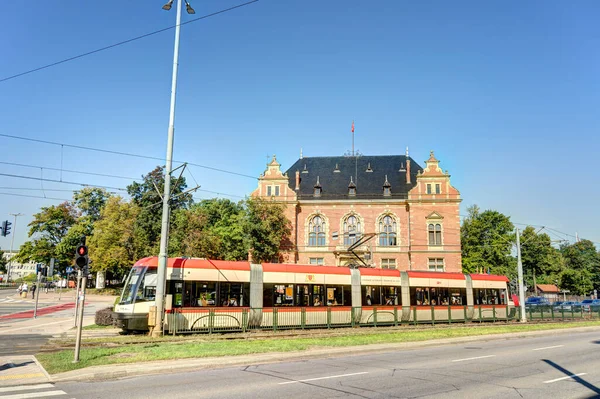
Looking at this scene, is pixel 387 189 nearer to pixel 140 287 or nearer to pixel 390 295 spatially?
pixel 390 295

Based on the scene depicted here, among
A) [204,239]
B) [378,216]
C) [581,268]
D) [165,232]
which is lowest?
[165,232]

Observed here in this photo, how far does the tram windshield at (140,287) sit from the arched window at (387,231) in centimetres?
4007

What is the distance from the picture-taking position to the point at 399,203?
5781cm

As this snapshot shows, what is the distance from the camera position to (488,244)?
76.1m

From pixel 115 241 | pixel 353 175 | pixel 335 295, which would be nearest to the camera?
pixel 335 295

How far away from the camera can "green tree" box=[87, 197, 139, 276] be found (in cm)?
5772

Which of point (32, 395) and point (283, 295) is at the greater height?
point (283, 295)

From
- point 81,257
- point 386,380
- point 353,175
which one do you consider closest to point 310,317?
point 386,380

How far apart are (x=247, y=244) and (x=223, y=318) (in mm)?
27743

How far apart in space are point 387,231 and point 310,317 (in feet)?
113

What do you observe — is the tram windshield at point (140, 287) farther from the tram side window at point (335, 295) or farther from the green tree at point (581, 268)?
the green tree at point (581, 268)

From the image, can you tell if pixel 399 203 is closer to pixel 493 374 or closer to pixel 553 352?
pixel 553 352

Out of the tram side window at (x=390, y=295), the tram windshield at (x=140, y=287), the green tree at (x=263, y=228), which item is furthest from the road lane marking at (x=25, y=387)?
the green tree at (x=263, y=228)

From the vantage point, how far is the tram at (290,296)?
2095 cm
